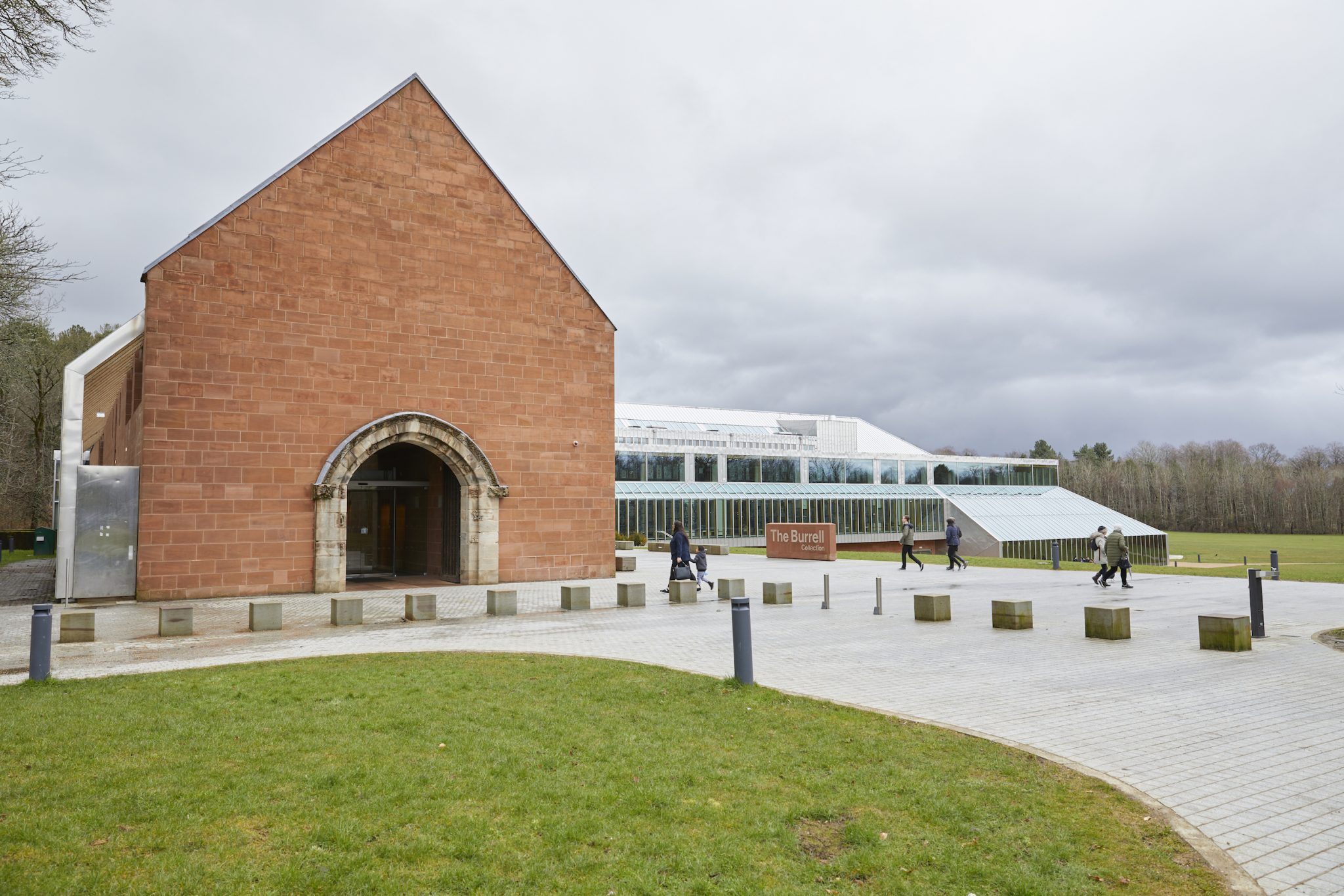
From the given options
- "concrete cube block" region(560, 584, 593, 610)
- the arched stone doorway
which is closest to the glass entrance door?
the arched stone doorway

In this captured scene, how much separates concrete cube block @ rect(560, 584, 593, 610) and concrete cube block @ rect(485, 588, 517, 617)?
1.15m

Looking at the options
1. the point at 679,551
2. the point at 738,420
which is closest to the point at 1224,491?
the point at 738,420

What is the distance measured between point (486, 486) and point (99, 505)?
893cm

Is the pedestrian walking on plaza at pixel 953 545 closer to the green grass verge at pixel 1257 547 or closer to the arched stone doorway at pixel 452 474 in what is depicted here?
the arched stone doorway at pixel 452 474

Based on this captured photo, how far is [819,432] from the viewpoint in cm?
7019

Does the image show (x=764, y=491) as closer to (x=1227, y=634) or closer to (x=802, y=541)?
(x=802, y=541)

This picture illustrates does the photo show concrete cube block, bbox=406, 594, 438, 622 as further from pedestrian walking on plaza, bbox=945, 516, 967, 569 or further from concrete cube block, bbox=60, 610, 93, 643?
pedestrian walking on plaza, bbox=945, 516, 967, 569

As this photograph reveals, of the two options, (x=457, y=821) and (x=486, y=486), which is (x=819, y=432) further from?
(x=457, y=821)

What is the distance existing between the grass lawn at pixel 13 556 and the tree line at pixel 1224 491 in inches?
4220

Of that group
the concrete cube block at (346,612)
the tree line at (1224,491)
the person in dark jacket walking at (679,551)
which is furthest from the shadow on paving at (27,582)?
the tree line at (1224,491)

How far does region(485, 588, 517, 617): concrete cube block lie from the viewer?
17.3m

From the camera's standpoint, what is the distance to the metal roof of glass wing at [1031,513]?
196ft

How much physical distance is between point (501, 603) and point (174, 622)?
5.74 m

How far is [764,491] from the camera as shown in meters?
55.5
